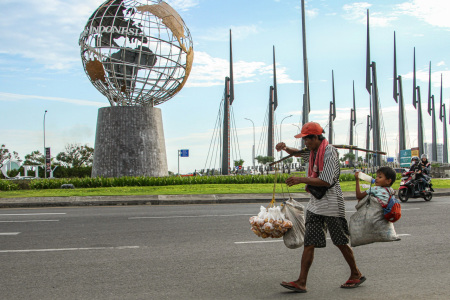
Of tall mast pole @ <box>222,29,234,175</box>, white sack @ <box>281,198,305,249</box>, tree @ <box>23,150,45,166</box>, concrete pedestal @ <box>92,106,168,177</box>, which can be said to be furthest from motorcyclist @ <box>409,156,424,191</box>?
tree @ <box>23,150,45,166</box>

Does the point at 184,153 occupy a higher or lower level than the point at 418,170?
higher

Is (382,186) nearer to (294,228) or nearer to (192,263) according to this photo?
(294,228)

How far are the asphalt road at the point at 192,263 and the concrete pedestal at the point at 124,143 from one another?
15.0 metres

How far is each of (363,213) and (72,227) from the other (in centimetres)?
691

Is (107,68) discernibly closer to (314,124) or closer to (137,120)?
(137,120)

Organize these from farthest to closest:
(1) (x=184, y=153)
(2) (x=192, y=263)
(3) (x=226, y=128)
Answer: (3) (x=226, y=128) < (1) (x=184, y=153) < (2) (x=192, y=263)

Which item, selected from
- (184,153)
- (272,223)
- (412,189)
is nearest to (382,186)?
(272,223)

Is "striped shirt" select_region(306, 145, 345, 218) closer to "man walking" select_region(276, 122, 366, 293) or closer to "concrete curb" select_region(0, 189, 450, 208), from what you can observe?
"man walking" select_region(276, 122, 366, 293)

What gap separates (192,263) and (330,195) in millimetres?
2414

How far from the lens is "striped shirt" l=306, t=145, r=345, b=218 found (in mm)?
4727

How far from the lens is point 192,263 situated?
6.36 metres

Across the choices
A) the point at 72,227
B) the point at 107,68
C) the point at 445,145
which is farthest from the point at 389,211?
the point at 445,145

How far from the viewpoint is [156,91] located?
1020 inches

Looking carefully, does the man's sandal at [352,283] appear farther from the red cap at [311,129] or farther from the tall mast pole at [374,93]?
the tall mast pole at [374,93]
